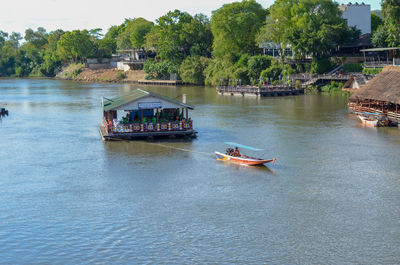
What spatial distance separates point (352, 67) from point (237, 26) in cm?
2600

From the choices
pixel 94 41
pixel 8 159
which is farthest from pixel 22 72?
pixel 8 159

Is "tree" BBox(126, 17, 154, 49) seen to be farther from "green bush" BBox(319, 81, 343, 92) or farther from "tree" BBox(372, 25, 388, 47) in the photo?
"tree" BBox(372, 25, 388, 47)

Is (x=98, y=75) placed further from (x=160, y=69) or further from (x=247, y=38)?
(x=247, y=38)

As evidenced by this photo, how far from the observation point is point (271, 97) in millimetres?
87312

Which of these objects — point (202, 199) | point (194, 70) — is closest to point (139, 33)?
point (194, 70)

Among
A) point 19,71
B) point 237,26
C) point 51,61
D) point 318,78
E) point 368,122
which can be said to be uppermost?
point 237,26

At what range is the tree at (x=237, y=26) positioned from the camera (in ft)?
352

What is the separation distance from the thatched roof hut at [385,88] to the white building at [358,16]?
47933mm

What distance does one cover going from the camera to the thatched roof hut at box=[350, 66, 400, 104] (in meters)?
53.5

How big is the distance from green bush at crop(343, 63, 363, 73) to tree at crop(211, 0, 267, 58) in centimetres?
2232

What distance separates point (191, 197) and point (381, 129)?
2774 cm

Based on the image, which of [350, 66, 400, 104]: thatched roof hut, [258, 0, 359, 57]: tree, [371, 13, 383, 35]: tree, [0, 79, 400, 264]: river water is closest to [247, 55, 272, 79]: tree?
[258, 0, 359, 57]: tree

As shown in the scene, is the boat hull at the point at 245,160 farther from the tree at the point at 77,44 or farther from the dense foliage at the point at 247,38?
the tree at the point at 77,44

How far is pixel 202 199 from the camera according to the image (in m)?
30.4
